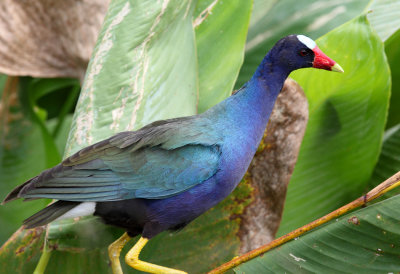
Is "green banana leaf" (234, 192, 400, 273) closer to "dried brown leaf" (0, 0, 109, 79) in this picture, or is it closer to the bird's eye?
the bird's eye

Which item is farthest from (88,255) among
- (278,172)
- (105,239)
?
(278,172)

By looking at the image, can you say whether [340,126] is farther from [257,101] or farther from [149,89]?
[149,89]

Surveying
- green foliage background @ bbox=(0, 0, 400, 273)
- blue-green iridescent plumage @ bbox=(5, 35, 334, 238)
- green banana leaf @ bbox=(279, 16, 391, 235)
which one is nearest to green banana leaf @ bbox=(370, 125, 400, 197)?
green foliage background @ bbox=(0, 0, 400, 273)

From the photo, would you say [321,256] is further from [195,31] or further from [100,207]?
[195,31]

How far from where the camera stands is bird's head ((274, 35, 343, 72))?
A: 4.36ft

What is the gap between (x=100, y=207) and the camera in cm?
125

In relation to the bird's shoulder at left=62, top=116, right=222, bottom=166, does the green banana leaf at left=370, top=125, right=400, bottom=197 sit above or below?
below

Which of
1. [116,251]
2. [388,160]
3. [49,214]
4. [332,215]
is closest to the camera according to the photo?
[332,215]

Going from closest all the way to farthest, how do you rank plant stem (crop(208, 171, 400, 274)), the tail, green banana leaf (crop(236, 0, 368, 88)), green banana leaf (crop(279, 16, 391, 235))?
1. plant stem (crop(208, 171, 400, 274))
2. the tail
3. green banana leaf (crop(279, 16, 391, 235))
4. green banana leaf (crop(236, 0, 368, 88))

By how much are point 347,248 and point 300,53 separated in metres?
0.48

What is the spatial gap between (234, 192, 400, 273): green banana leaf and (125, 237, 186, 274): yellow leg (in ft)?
0.69

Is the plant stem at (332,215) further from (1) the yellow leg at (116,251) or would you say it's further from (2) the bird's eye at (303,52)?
(2) the bird's eye at (303,52)

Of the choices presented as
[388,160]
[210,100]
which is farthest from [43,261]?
[388,160]

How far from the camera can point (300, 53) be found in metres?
1.34
